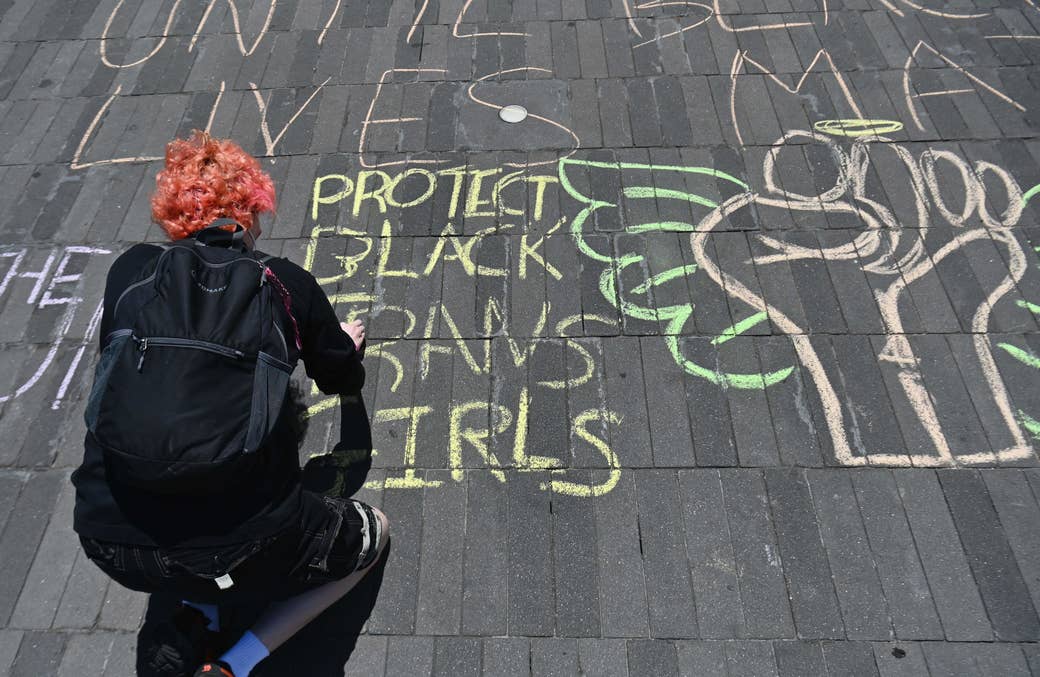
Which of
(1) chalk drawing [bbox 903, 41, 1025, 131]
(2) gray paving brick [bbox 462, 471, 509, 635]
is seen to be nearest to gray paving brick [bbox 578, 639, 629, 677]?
(2) gray paving brick [bbox 462, 471, 509, 635]

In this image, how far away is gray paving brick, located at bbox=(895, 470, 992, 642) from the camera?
9.36 feet

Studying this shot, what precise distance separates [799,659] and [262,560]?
213 cm

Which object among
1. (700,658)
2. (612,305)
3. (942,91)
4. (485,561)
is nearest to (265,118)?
(612,305)

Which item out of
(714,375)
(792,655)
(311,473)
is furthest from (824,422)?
(311,473)

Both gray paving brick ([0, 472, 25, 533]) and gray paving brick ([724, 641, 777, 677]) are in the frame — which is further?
gray paving brick ([0, 472, 25, 533])

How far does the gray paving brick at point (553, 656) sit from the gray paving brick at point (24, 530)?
2.30 m

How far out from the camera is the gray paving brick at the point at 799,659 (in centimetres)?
277

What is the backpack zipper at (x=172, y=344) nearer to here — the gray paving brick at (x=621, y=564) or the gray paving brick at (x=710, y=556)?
the gray paving brick at (x=621, y=564)

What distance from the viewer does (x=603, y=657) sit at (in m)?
2.82

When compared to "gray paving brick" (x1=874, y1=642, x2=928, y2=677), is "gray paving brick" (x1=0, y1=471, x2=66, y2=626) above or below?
below

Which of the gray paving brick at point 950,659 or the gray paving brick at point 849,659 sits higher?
the gray paving brick at point 950,659

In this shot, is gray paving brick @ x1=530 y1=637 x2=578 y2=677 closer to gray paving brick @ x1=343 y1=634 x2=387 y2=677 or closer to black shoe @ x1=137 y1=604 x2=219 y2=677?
gray paving brick @ x1=343 y1=634 x2=387 y2=677

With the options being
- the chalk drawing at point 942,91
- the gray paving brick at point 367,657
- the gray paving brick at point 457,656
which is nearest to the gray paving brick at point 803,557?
the gray paving brick at point 457,656

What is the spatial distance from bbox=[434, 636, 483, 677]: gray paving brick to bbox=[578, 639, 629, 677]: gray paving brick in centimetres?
43
